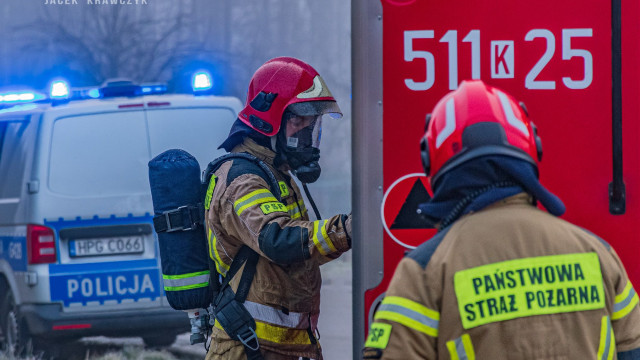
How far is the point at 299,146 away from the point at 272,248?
50 cm

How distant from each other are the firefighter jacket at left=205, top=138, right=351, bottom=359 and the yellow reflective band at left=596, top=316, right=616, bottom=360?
1332mm

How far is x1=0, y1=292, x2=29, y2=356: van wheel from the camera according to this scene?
193 inches

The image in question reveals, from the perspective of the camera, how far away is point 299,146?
338 centimetres

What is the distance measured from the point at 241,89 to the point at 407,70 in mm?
2344

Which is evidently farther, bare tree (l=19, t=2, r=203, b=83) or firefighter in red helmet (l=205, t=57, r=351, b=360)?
bare tree (l=19, t=2, r=203, b=83)

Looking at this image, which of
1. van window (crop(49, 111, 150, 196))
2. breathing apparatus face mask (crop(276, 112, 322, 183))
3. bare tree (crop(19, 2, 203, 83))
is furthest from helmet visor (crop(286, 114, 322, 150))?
van window (crop(49, 111, 150, 196))

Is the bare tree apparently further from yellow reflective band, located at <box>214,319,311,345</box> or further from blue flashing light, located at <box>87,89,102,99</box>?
yellow reflective band, located at <box>214,319,311,345</box>

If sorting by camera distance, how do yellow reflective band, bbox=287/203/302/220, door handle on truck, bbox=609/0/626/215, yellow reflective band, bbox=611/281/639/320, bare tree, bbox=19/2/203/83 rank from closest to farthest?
1. yellow reflective band, bbox=611/281/639/320
2. door handle on truck, bbox=609/0/626/215
3. yellow reflective band, bbox=287/203/302/220
4. bare tree, bbox=19/2/203/83

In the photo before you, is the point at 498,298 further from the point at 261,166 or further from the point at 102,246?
the point at 102,246

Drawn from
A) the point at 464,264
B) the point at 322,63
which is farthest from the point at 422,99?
the point at 322,63

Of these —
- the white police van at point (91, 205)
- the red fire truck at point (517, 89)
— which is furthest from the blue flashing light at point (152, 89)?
the red fire truck at point (517, 89)

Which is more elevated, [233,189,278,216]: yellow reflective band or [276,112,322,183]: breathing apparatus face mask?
[276,112,322,183]: breathing apparatus face mask

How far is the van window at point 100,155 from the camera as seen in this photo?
4824mm

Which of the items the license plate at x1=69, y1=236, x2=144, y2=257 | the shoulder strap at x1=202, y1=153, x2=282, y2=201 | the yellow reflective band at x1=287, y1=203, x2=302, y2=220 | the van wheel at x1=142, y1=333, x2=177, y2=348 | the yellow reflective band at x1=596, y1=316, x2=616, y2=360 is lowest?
the van wheel at x1=142, y1=333, x2=177, y2=348
